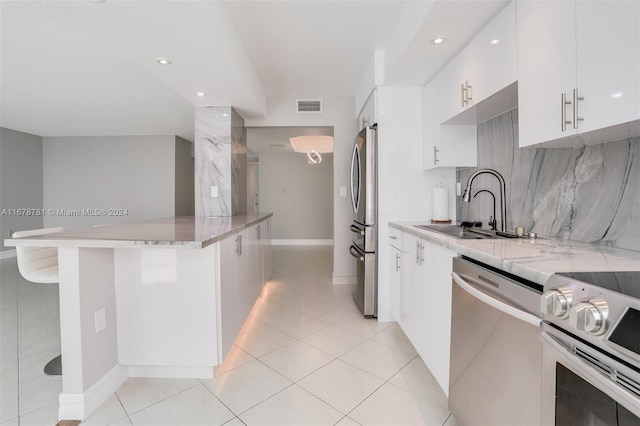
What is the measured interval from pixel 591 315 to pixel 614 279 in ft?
0.70

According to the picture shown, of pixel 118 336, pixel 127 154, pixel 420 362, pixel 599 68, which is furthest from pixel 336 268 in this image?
pixel 127 154

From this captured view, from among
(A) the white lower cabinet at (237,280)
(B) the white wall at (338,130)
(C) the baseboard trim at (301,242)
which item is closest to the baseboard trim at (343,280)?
(B) the white wall at (338,130)

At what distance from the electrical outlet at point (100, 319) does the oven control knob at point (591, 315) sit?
2.06 meters

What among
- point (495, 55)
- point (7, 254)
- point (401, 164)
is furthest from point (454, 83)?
point (7, 254)

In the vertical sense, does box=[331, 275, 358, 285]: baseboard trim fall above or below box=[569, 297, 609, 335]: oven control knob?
below

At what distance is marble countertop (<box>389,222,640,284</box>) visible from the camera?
869 millimetres

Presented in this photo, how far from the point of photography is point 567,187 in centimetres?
146

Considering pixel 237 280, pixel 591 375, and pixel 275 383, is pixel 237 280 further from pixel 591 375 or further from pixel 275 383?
pixel 591 375

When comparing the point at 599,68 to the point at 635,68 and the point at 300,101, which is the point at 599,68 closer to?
the point at 635,68

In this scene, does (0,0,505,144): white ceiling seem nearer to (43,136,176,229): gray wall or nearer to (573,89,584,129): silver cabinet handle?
(573,89,584,129): silver cabinet handle

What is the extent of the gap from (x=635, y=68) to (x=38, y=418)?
2.89 metres

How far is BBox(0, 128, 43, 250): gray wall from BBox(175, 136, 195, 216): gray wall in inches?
110

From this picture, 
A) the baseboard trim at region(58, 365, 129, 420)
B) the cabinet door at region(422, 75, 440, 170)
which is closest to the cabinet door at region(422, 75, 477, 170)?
the cabinet door at region(422, 75, 440, 170)

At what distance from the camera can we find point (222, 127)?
3.18 metres
